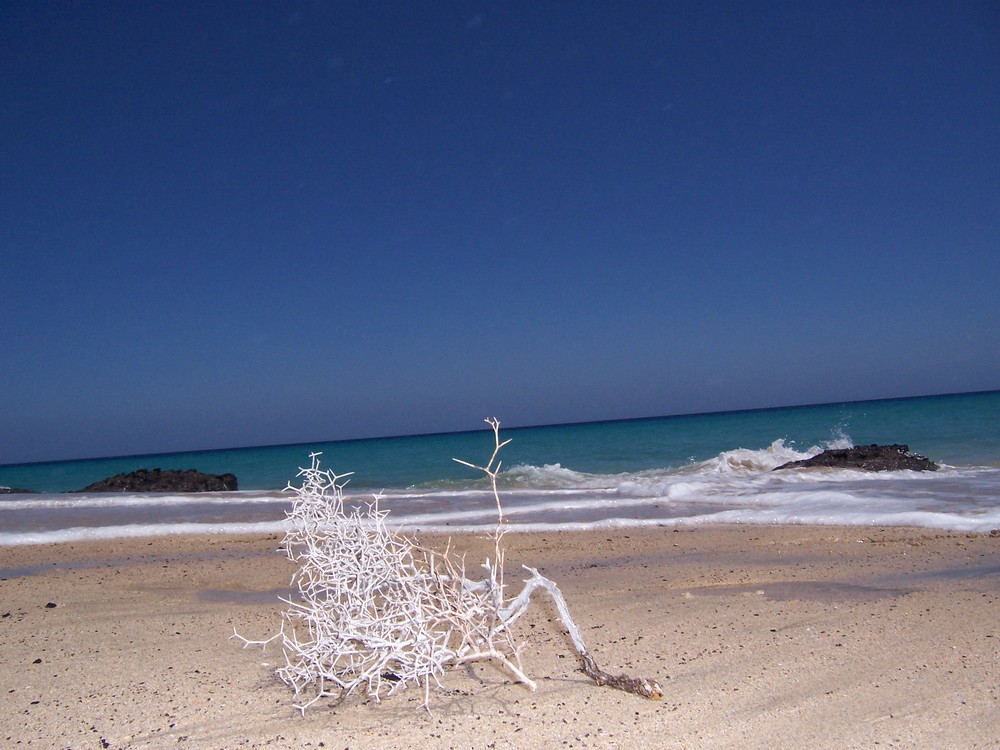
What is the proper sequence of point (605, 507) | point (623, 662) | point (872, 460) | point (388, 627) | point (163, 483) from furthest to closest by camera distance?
point (163, 483) < point (872, 460) < point (605, 507) < point (623, 662) < point (388, 627)

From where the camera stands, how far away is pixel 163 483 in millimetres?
16125

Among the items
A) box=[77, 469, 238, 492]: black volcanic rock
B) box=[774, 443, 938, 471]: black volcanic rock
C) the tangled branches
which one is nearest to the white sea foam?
box=[774, 443, 938, 471]: black volcanic rock

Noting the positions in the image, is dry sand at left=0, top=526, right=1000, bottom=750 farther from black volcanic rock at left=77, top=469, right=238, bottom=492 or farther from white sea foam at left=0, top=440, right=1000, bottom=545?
black volcanic rock at left=77, top=469, right=238, bottom=492

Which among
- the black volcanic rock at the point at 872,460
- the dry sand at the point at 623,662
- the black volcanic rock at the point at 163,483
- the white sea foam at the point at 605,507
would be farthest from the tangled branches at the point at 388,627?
the black volcanic rock at the point at 163,483

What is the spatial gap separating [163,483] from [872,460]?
49.4 ft

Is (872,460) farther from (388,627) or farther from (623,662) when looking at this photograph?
(388,627)

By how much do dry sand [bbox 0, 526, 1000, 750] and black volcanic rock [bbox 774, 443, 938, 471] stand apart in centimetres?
690

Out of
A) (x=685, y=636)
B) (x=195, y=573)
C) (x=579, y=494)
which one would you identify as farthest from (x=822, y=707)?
(x=579, y=494)

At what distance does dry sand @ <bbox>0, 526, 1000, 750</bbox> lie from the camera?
276cm

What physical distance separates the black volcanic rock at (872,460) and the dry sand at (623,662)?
272 inches

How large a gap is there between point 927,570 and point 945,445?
16.8m

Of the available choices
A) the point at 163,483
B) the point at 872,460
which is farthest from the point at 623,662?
the point at 163,483

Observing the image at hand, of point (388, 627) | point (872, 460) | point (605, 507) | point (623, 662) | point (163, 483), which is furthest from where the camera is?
point (163, 483)

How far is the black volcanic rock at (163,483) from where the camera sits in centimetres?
1595
